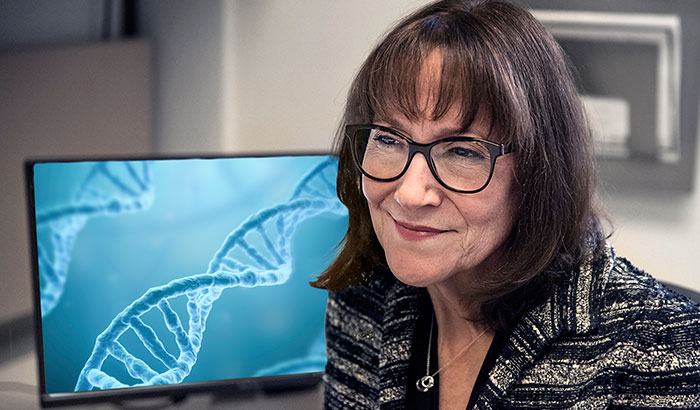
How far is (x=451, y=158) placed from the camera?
2.44 ft

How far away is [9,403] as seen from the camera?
114 cm

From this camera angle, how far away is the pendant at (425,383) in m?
0.90

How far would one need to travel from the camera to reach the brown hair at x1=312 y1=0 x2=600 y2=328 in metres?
0.72

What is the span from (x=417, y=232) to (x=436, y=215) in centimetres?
3

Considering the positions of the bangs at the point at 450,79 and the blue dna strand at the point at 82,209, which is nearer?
the bangs at the point at 450,79

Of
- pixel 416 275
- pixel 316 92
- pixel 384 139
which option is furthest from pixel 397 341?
pixel 316 92

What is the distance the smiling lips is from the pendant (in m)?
0.22

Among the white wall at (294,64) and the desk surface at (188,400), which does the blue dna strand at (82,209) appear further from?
the white wall at (294,64)

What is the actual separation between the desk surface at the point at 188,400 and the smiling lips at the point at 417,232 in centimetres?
48

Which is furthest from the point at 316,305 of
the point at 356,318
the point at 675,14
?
the point at 675,14

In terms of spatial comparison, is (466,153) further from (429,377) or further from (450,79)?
(429,377)

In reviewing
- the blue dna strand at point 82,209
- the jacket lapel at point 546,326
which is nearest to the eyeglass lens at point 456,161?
the jacket lapel at point 546,326

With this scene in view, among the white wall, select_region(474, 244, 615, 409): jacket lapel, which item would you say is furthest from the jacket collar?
the white wall

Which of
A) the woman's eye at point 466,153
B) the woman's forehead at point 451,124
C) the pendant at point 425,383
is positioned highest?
the woman's forehead at point 451,124
